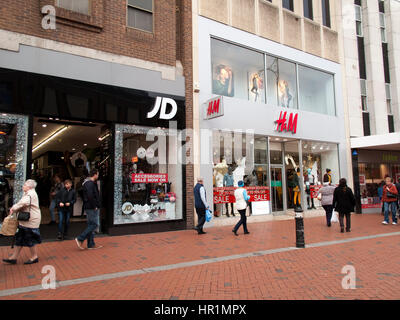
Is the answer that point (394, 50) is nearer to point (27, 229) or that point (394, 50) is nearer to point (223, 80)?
point (223, 80)

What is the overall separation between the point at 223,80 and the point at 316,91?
638cm

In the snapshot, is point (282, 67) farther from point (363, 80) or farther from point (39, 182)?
point (39, 182)

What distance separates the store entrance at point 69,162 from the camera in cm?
1000

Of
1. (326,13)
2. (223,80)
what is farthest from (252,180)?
(326,13)

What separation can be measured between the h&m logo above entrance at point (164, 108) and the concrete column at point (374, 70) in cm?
1283

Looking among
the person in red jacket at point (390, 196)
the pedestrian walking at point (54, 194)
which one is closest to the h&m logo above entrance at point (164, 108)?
the pedestrian walking at point (54, 194)

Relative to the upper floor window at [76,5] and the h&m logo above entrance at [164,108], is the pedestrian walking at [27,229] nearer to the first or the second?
the h&m logo above entrance at [164,108]

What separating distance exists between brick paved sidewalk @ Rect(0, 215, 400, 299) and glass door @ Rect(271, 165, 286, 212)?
181 inches

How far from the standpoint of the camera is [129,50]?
10.2 metres

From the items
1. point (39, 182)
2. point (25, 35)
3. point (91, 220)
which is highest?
point (25, 35)

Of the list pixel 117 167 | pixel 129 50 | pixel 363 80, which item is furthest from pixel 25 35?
pixel 363 80

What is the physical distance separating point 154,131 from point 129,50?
274 centimetres

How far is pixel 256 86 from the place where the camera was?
14047 mm

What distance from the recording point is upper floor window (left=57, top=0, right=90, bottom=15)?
9.22m
